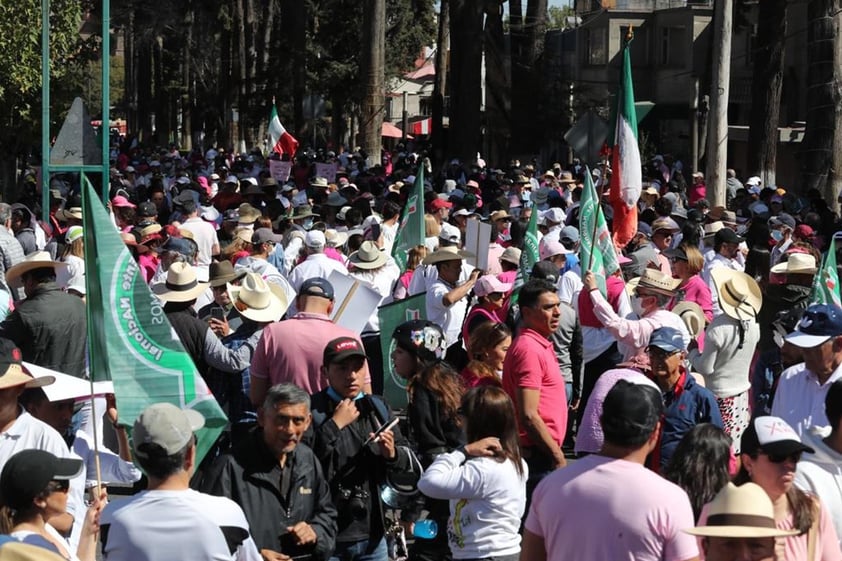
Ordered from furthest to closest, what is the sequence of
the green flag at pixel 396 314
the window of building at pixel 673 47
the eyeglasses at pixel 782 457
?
the window of building at pixel 673 47 < the green flag at pixel 396 314 < the eyeglasses at pixel 782 457

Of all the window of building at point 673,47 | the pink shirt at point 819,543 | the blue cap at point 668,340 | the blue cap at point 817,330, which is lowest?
the pink shirt at point 819,543

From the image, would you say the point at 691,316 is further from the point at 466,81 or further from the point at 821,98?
the point at 466,81

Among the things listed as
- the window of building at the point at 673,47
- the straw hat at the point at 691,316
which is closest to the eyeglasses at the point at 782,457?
the straw hat at the point at 691,316

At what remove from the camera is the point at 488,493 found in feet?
20.2

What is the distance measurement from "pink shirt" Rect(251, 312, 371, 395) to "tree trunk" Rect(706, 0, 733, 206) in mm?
14002

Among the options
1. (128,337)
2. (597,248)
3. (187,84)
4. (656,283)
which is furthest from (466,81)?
(187,84)

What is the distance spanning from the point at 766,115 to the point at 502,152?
16.1m

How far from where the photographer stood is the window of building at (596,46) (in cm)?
7094

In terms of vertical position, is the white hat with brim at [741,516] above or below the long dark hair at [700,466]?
above

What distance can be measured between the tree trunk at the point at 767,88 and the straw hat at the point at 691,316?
64.6ft

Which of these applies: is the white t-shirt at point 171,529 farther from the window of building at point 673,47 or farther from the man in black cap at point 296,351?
the window of building at point 673,47

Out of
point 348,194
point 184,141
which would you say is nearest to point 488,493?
point 348,194

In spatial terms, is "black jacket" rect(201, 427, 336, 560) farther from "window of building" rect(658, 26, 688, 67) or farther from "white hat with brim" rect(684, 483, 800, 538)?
"window of building" rect(658, 26, 688, 67)

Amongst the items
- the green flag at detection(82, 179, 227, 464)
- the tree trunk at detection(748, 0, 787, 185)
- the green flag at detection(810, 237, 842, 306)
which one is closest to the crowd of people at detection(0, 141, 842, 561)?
the green flag at detection(810, 237, 842, 306)
